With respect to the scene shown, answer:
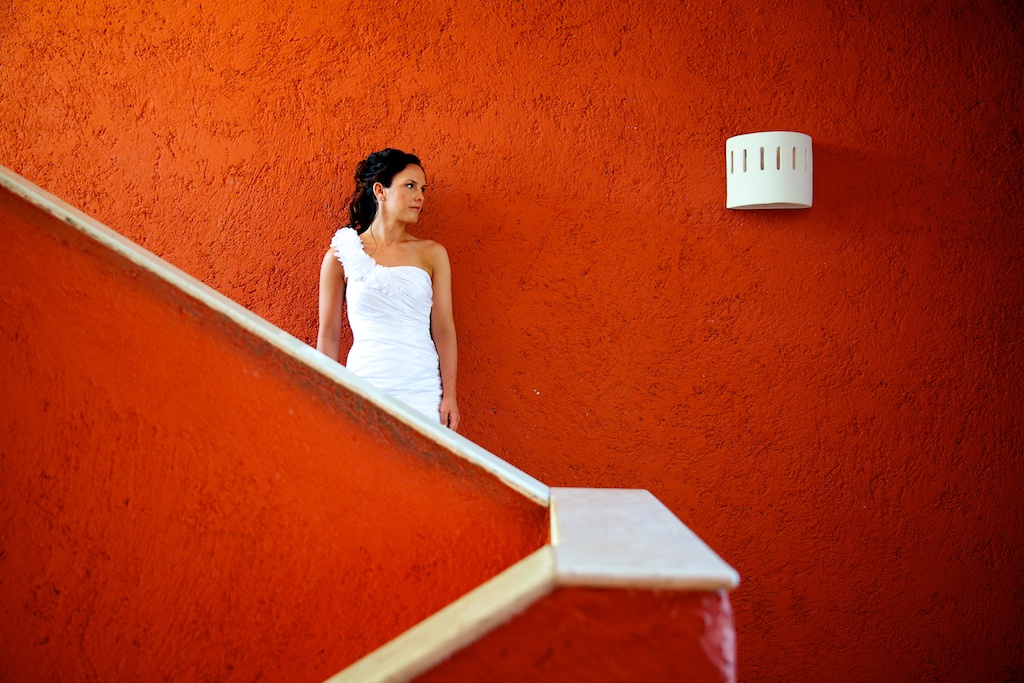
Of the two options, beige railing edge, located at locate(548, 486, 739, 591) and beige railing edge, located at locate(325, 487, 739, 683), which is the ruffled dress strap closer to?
beige railing edge, located at locate(548, 486, 739, 591)

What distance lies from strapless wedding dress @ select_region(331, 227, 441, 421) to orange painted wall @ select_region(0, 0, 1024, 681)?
0.19 meters

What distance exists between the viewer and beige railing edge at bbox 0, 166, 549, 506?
3.34ft

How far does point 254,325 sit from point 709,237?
73.5 inches

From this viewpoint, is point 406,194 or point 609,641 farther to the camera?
point 406,194

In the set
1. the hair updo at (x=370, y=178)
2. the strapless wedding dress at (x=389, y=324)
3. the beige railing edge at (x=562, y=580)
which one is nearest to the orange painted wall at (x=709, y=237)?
the hair updo at (x=370, y=178)

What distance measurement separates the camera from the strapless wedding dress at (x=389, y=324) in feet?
8.06

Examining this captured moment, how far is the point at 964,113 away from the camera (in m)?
2.59

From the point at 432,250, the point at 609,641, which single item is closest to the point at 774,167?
the point at 432,250

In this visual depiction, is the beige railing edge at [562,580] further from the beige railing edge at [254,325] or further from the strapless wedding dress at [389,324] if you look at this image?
the strapless wedding dress at [389,324]

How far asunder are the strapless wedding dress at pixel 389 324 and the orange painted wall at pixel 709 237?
192 mm

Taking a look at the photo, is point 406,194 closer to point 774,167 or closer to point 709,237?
point 709,237

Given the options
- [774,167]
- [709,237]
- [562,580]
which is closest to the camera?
[562,580]

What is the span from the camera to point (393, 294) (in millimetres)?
2490

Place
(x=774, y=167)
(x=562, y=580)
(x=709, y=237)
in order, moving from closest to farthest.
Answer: (x=562, y=580), (x=774, y=167), (x=709, y=237)
